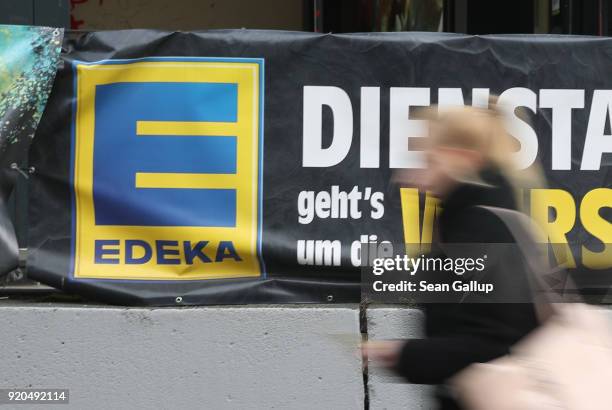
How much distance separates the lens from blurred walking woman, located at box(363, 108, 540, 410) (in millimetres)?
2975

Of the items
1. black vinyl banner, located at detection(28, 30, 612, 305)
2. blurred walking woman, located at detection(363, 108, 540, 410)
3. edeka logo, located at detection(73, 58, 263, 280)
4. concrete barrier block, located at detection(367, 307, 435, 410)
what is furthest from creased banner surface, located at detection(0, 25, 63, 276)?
blurred walking woman, located at detection(363, 108, 540, 410)

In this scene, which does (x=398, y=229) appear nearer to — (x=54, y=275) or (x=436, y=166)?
(x=54, y=275)

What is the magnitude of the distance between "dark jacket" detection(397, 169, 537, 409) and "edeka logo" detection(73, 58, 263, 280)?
118 inches

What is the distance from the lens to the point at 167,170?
5.97 m

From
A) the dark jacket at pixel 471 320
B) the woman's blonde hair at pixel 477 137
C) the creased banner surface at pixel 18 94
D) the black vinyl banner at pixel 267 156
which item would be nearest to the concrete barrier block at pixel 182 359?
the black vinyl banner at pixel 267 156

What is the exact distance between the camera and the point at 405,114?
6020 mm

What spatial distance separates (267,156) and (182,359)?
4.63 feet

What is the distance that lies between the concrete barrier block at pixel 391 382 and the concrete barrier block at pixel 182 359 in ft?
0.31

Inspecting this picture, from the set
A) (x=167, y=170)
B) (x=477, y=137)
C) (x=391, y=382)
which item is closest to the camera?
(x=477, y=137)

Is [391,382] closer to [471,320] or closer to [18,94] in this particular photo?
[471,320]

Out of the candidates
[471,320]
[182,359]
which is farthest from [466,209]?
[182,359]

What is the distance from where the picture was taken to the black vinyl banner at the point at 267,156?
5.98 m

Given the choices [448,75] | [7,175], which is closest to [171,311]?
[7,175]

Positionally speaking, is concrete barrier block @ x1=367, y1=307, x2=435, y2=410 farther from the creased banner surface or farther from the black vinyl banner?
the creased banner surface
